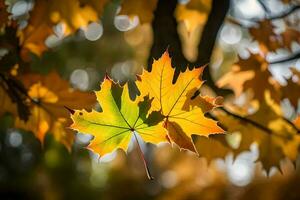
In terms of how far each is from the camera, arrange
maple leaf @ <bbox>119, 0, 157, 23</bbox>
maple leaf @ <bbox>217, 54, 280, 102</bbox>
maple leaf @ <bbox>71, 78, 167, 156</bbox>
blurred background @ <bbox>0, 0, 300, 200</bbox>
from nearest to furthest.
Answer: maple leaf @ <bbox>71, 78, 167, 156</bbox> → maple leaf @ <bbox>119, 0, 157, 23</bbox> → maple leaf @ <bbox>217, 54, 280, 102</bbox> → blurred background @ <bbox>0, 0, 300, 200</bbox>

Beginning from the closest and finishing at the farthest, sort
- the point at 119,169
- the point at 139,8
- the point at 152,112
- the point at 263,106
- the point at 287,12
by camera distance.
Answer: the point at 152,112
the point at 139,8
the point at 263,106
the point at 287,12
the point at 119,169

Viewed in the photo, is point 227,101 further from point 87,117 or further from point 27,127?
point 87,117

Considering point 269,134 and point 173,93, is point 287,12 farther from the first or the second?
point 173,93

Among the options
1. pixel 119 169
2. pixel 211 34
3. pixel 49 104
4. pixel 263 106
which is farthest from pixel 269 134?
pixel 119 169

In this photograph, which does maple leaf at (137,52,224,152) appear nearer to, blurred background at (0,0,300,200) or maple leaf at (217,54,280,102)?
maple leaf at (217,54,280,102)

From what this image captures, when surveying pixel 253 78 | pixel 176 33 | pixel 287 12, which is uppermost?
pixel 176 33

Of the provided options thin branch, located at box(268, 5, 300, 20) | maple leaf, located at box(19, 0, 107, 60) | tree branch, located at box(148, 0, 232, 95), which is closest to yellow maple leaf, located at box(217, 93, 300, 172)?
tree branch, located at box(148, 0, 232, 95)
